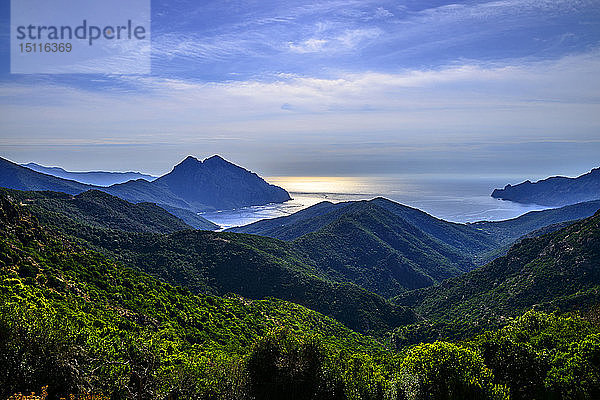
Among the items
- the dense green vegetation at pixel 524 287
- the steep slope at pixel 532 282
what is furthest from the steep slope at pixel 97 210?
the steep slope at pixel 532 282

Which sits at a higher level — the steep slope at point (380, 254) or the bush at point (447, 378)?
the bush at point (447, 378)

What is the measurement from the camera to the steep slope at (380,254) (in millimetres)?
129375

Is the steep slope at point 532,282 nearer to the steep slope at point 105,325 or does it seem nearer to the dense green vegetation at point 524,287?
the dense green vegetation at point 524,287

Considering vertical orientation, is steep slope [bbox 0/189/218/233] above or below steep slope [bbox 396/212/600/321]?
above

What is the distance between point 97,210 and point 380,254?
4648 inches

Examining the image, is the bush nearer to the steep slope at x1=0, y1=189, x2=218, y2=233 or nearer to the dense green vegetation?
the dense green vegetation

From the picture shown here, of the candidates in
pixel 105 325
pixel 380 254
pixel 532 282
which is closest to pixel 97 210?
pixel 105 325

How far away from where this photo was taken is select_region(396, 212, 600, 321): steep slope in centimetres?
6397

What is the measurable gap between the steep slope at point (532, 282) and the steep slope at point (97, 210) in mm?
106505

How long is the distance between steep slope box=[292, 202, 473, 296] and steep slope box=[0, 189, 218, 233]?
71.7 meters

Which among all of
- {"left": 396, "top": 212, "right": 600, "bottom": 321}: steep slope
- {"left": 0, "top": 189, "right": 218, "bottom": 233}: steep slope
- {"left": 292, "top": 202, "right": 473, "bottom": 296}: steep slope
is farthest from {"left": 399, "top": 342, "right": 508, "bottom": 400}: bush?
{"left": 292, "top": 202, "right": 473, "bottom": 296}: steep slope

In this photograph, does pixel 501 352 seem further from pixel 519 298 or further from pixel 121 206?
pixel 121 206

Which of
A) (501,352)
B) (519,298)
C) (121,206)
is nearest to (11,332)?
(501,352)

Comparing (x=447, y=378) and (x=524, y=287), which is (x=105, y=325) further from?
(x=524, y=287)
